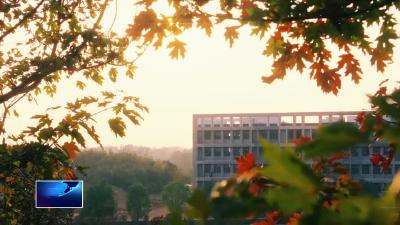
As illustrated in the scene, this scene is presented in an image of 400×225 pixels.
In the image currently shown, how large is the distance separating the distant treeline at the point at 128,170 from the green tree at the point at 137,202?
731 inches

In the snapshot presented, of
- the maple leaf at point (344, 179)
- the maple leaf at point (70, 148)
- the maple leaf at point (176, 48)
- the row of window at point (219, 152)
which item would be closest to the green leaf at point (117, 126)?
the maple leaf at point (70, 148)

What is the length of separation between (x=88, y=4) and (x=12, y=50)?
1.51 m

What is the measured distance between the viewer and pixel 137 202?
8762 centimetres

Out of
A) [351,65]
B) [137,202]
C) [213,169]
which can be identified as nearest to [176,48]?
[351,65]

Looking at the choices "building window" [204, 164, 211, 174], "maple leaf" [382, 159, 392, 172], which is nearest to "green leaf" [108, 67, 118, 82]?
"maple leaf" [382, 159, 392, 172]

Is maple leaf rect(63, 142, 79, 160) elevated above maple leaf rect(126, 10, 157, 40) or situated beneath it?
situated beneath

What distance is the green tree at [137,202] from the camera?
286 feet

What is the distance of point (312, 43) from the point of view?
3.48 metres

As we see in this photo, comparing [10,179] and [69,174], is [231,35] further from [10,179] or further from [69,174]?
[10,179]

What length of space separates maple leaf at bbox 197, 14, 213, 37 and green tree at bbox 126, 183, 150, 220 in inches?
3364

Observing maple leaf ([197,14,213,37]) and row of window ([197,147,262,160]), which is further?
row of window ([197,147,262,160])

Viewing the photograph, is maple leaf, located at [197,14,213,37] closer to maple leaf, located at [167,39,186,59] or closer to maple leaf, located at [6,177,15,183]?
maple leaf, located at [167,39,186,59]

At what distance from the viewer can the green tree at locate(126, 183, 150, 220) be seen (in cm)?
8725

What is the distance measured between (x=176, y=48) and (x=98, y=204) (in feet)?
268
